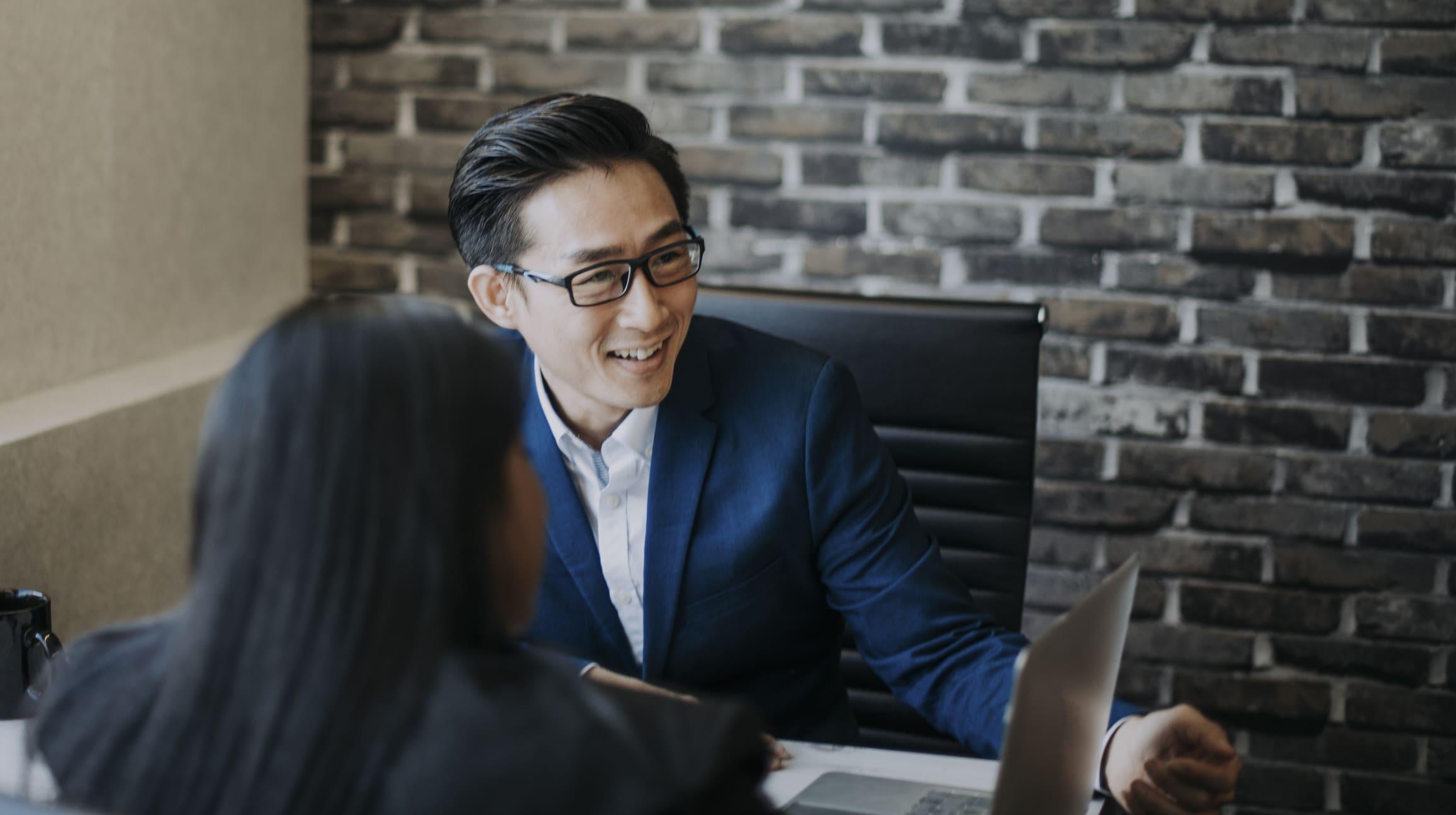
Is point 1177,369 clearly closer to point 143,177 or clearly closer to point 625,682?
point 625,682

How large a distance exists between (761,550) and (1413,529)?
1305mm

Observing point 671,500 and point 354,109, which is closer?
point 671,500

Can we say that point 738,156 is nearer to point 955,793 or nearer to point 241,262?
point 241,262

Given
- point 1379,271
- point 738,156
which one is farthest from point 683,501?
point 1379,271

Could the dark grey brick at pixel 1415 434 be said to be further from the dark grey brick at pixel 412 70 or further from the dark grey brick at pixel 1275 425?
the dark grey brick at pixel 412 70

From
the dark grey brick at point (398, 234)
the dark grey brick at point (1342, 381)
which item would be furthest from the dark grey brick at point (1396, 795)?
the dark grey brick at point (398, 234)

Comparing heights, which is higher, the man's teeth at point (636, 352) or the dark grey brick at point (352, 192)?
the dark grey brick at point (352, 192)

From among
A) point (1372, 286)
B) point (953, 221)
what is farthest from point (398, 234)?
point (1372, 286)

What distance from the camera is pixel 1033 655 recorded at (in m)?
0.80

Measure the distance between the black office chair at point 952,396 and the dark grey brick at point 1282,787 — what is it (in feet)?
2.84

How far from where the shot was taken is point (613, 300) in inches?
55.6

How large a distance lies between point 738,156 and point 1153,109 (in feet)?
2.28

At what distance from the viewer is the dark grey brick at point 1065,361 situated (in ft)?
7.20

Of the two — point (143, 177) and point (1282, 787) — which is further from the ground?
point (143, 177)
